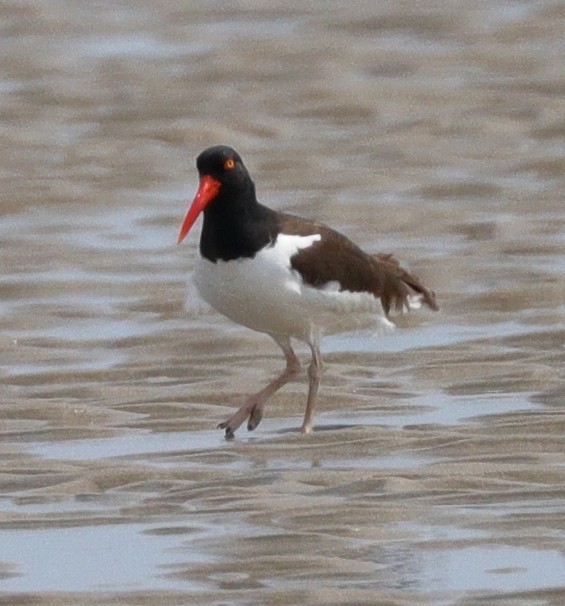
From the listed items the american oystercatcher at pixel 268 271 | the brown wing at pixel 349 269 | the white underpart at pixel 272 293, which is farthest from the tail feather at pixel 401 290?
the white underpart at pixel 272 293

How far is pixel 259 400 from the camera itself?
8.17 meters

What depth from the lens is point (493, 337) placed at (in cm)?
934

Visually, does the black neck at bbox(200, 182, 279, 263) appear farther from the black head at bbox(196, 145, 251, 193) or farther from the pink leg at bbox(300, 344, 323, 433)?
the pink leg at bbox(300, 344, 323, 433)

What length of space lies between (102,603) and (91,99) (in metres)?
9.11

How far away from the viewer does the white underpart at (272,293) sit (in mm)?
8016

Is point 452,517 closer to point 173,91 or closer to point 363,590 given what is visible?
point 363,590

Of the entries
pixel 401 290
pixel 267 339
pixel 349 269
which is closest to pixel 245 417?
pixel 349 269

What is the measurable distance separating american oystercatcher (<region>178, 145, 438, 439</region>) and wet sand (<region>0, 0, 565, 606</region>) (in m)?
0.27

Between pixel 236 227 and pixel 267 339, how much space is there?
1.56 meters

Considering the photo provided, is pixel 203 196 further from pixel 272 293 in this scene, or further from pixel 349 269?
pixel 349 269

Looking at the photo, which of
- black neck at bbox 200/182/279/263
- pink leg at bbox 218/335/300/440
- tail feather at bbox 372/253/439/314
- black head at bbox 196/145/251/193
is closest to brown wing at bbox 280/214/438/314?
tail feather at bbox 372/253/439/314

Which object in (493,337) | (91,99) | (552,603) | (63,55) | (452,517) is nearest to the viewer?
(552,603)

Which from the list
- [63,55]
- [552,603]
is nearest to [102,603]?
[552,603]

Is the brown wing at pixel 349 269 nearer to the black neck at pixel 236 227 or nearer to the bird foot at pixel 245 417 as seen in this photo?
the black neck at pixel 236 227
